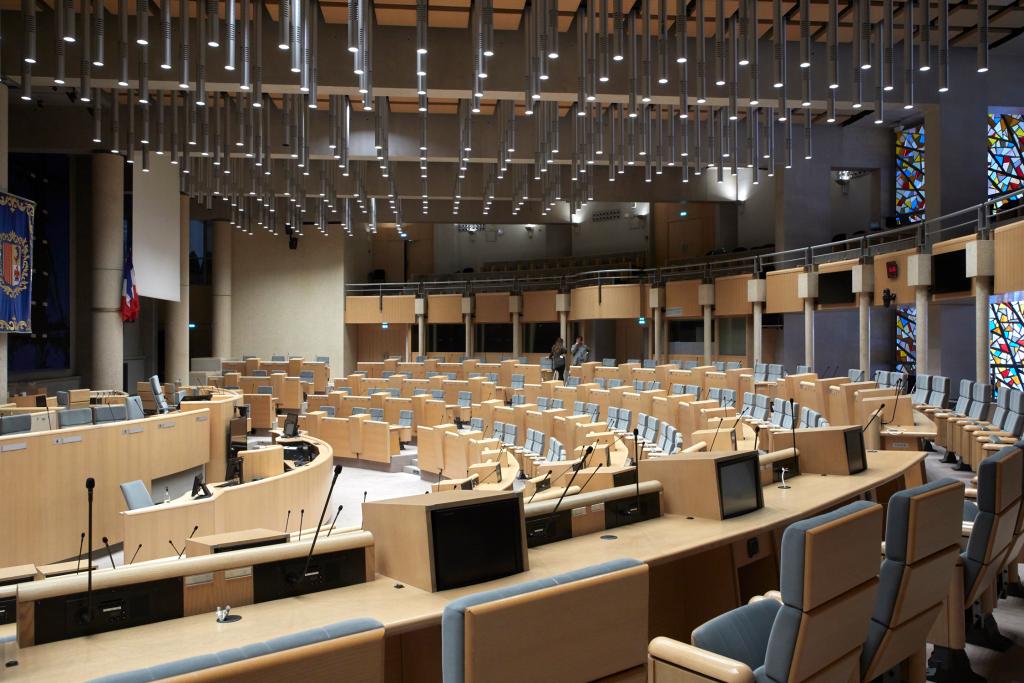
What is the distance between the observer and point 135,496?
7.74 meters

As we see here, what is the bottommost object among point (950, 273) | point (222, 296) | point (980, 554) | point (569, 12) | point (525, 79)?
point (980, 554)

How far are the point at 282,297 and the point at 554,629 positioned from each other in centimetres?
2683

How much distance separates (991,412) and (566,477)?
21.0 feet

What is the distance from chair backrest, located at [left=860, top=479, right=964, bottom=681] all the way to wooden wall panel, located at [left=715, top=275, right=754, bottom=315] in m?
17.4

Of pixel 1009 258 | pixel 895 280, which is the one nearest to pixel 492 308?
pixel 895 280

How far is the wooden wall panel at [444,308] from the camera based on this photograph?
89.9ft

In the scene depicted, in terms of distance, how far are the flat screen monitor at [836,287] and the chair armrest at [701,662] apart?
15.4 metres

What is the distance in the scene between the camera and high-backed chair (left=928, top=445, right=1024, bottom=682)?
A: 12.2 feet

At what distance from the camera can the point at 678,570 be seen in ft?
15.0

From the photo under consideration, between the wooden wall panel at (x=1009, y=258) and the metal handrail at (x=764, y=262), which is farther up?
the metal handrail at (x=764, y=262)

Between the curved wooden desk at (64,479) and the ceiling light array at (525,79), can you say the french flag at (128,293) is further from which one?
the curved wooden desk at (64,479)

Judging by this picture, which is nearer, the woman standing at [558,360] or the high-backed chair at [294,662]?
the high-backed chair at [294,662]

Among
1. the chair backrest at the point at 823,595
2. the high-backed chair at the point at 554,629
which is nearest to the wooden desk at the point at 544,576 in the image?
the high-backed chair at the point at 554,629

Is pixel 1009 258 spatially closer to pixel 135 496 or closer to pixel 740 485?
pixel 740 485
